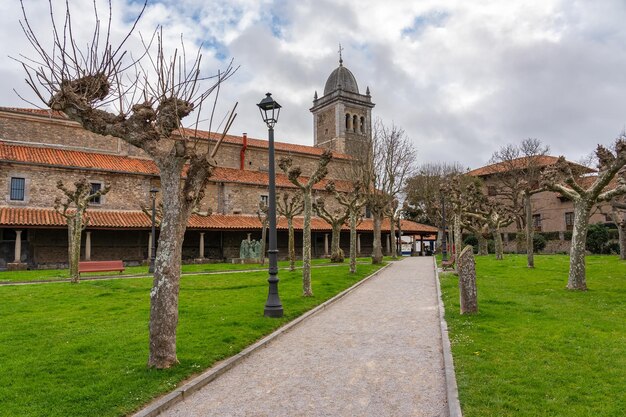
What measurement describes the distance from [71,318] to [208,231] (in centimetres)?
2279

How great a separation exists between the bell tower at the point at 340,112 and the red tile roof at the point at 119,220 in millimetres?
19064

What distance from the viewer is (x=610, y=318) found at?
9.50 m

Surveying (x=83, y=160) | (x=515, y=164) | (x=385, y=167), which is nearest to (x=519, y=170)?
(x=515, y=164)

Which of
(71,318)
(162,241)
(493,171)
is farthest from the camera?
(493,171)

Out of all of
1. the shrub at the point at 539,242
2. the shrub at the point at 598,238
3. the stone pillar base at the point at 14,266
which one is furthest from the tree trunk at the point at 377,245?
the shrub at the point at 539,242

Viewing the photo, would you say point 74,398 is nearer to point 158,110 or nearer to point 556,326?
point 158,110

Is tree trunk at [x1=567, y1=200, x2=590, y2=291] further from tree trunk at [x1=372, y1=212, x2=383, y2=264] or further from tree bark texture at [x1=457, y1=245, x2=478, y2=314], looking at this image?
tree trunk at [x1=372, y1=212, x2=383, y2=264]

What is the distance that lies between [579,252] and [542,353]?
8197 millimetres

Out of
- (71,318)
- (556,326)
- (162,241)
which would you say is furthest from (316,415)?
(71,318)

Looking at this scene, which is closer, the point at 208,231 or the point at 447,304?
the point at 447,304

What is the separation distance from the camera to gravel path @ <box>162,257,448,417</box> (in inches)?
208

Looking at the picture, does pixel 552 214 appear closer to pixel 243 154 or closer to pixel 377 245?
pixel 377 245

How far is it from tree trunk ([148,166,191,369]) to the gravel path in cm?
93

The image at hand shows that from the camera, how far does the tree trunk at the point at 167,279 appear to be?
6562 millimetres
